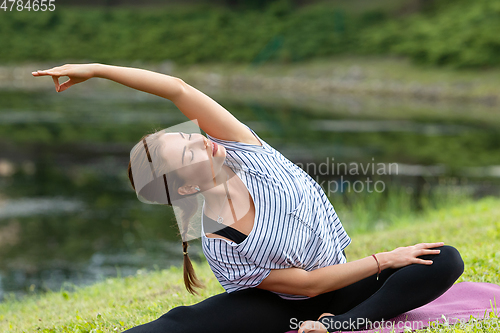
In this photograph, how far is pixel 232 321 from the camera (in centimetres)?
283

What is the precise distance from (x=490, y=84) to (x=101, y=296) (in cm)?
2348

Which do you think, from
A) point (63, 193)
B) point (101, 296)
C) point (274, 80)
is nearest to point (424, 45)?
point (274, 80)

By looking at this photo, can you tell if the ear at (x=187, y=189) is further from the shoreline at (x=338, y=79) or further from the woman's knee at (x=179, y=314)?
the shoreline at (x=338, y=79)

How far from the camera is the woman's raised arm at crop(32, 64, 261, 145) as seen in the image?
2562 mm

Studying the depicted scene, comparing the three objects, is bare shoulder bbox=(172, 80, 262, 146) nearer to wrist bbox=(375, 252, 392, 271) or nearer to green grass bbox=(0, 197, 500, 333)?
wrist bbox=(375, 252, 392, 271)

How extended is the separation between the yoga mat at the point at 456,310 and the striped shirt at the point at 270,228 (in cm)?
42

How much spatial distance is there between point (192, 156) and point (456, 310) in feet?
5.35

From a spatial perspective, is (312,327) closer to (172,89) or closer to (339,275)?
(339,275)

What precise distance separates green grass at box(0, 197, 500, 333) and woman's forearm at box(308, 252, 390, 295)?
17.8 inches

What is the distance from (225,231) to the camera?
2709 mm

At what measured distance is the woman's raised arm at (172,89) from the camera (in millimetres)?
2562

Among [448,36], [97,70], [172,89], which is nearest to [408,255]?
[172,89]

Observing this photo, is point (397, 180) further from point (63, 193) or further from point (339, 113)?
point (339, 113)

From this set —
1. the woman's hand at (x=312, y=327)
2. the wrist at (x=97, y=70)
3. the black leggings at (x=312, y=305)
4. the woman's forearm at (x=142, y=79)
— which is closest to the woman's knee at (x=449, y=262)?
the black leggings at (x=312, y=305)
